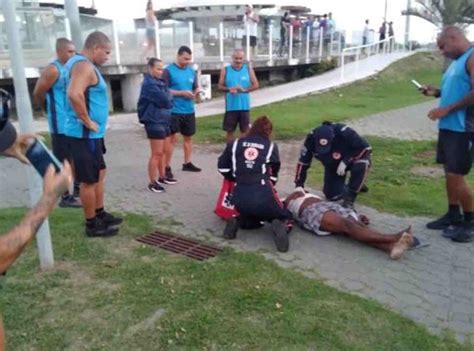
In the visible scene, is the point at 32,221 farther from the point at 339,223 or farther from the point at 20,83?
the point at 339,223

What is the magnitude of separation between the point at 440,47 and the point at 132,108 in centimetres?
1184

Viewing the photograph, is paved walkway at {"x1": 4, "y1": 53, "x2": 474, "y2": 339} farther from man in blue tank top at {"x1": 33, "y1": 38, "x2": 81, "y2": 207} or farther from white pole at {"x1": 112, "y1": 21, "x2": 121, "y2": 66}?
white pole at {"x1": 112, "y1": 21, "x2": 121, "y2": 66}

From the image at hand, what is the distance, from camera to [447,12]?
860 inches

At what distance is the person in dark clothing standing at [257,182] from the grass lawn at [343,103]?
4.90 meters

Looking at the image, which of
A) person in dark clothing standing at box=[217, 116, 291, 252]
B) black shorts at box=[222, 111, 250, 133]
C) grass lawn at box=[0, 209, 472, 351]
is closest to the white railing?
black shorts at box=[222, 111, 250, 133]

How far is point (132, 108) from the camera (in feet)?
51.1

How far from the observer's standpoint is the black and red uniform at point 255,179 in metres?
4.71

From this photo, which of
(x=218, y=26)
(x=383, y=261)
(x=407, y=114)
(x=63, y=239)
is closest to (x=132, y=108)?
(x=218, y=26)

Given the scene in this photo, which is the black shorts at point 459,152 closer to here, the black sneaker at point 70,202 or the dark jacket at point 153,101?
the dark jacket at point 153,101

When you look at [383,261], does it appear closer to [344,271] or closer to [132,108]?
[344,271]

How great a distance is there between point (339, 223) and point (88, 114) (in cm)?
251

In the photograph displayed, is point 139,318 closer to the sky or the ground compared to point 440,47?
closer to the ground

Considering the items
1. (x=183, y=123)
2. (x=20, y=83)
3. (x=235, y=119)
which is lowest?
(x=235, y=119)

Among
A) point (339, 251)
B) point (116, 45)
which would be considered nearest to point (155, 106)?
point (339, 251)
